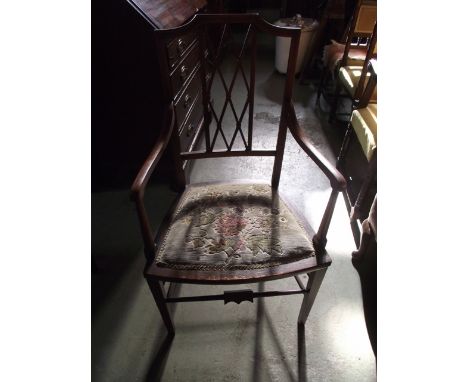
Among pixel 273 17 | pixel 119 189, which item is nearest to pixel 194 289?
pixel 119 189

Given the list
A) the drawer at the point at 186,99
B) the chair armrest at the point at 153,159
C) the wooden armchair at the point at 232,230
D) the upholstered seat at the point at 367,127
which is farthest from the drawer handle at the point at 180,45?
the upholstered seat at the point at 367,127

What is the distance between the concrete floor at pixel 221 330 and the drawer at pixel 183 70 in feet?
2.63

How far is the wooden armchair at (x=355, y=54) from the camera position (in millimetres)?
2113

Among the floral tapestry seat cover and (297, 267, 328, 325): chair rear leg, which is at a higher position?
the floral tapestry seat cover

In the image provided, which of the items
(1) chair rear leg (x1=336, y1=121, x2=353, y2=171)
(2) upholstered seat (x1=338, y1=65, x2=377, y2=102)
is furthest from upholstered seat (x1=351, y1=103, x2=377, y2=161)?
(2) upholstered seat (x1=338, y1=65, x2=377, y2=102)

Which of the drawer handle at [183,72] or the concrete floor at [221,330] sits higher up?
the drawer handle at [183,72]

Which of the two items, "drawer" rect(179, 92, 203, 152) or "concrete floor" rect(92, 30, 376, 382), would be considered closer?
"concrete floor" rect(92, 30, 376, 382)

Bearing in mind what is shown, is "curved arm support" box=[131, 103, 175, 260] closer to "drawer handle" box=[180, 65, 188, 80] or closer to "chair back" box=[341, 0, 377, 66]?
"drawer handle" box=[180, 65, 188, 80]

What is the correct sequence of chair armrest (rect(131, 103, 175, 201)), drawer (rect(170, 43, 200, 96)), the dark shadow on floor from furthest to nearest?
drawer (rect(170, 43, 200, 96)) < the dark shadow on floor < chair armrest (rect(131, 103, 175, 201))

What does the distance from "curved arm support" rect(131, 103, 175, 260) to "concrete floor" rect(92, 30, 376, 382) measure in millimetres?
552

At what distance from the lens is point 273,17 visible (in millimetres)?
5129

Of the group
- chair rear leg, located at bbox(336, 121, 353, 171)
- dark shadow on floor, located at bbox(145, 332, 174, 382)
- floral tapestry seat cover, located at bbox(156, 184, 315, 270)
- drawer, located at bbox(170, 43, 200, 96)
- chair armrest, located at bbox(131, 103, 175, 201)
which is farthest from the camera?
chair rear leg, located at bbox(336, 121, 353, 171)

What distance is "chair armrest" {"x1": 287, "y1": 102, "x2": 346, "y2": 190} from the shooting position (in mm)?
864

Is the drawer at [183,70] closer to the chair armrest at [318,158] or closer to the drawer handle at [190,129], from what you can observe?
the drawer handle at [190,129]
